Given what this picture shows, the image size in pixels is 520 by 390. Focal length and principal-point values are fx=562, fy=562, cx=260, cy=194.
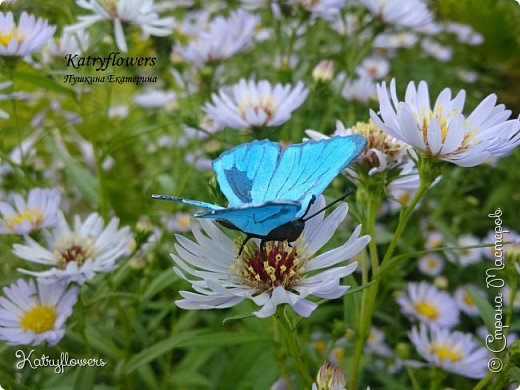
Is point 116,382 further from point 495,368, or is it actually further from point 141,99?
point 141,99

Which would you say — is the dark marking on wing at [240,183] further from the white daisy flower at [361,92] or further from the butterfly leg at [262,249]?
the white daisy flower at [361,92]

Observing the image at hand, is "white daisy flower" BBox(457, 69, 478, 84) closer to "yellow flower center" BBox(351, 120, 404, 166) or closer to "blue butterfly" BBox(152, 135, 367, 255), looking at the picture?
"yellow flower center" BBox(351, 120, 404, 166)

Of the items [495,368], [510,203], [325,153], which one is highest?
[325,153]

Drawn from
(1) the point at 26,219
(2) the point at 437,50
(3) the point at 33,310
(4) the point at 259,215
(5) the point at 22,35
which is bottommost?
(3) the point at 33,310

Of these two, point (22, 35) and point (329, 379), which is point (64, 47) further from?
point (329, 379)

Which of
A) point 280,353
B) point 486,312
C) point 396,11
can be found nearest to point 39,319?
point 280,353

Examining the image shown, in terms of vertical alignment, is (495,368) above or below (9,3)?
below

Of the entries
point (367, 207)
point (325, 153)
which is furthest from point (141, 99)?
point (325, 153)
